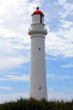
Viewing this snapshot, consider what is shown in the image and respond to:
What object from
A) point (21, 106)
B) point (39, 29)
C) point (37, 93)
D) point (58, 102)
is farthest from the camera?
point (39, 29)

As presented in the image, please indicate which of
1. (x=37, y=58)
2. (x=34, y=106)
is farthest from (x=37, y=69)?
(x=34, y=106)

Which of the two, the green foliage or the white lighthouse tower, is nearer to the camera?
the green foliage

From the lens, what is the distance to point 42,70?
18.0 m

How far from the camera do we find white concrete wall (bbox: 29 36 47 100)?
690 inches

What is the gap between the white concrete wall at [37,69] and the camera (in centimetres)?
1753

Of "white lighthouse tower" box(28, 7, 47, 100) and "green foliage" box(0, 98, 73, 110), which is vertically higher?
"white lighthouse tower" box(28, 7, 47, 100)

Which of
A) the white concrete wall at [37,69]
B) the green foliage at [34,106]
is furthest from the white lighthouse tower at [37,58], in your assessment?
the green foliage at [34,106]

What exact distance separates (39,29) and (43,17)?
2092 millimetres

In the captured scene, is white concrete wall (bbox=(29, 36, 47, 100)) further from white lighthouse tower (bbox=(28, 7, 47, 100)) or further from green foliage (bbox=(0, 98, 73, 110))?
green foliage (bbox=(0, 98, 73, 110))

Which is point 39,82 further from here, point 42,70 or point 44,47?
point 44,47

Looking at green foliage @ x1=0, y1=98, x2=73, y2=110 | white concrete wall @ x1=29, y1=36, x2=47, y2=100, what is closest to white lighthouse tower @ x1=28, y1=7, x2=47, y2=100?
white concrete wall @ x1=29, y1=36, x2=47, y2=100

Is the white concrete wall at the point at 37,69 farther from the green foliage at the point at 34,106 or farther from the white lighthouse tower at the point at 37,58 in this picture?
the green foliage at the point at 34,106

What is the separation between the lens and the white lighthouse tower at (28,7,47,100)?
57.7ft

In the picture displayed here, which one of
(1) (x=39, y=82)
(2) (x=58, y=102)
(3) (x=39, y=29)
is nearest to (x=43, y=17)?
(3) (x=39, y=29)
